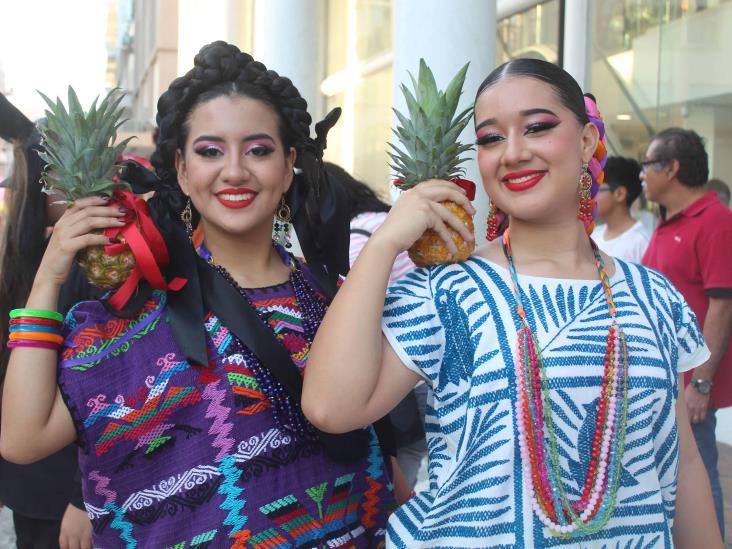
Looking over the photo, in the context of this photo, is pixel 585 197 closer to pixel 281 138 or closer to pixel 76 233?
pixel 281 138

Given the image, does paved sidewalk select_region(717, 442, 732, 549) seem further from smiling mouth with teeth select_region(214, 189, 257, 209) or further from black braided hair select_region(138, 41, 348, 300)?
smiling mouth with teeth select_region(214, 189, 257, 209)

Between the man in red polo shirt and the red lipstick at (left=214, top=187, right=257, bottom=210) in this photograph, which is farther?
the man in red polo shirt

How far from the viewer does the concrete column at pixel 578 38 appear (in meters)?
7.91

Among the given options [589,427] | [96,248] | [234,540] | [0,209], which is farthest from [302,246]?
[0,209]

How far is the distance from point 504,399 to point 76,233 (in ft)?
3.55

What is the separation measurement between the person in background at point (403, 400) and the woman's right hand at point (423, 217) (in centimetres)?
63

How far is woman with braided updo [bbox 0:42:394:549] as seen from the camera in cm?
204

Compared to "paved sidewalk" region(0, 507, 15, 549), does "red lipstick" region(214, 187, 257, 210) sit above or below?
above

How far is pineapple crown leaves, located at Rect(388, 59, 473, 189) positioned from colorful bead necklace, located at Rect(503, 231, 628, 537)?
434 millimetres

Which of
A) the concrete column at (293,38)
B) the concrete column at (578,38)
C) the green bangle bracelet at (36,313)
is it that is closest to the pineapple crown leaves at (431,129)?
the green bangle bracelet at (36,313)

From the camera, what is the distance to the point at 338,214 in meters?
2.58

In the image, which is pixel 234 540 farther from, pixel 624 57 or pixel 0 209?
pixel 624 57

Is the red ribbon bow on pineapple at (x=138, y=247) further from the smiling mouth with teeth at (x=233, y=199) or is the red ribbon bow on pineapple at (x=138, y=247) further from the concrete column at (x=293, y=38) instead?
the concrete column at (x=293, y=38)

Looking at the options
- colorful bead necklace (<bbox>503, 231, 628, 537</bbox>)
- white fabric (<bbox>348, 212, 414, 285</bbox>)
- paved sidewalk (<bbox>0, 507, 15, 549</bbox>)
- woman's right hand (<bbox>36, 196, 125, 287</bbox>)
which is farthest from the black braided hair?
paved sidewalk (<bbox>0, 507, 15, 549</bbox>)
